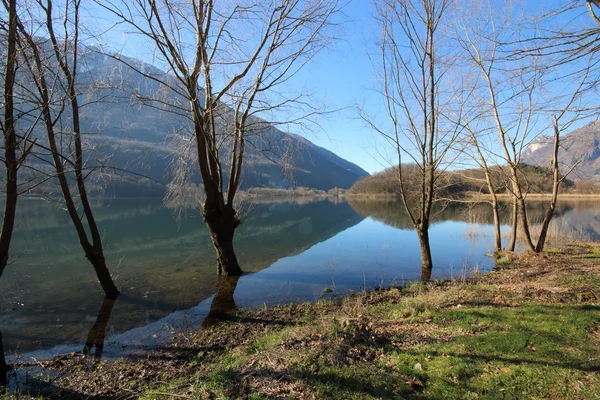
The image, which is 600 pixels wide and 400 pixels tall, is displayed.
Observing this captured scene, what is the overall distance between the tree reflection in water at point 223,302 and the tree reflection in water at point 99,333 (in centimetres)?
200

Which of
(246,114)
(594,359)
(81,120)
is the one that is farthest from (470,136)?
(81,120)

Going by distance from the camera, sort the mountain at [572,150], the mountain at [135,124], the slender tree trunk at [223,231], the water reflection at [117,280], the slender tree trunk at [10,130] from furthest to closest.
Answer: the mountain at [572,150] < the slender tree trunk at [223,231] < the mountain at [135,124] < the water reflection at [117,280] < the slender tree trunk at [10,130]

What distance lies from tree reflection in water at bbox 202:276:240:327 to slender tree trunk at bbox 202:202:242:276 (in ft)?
1.26

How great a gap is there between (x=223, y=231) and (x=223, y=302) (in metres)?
2.78

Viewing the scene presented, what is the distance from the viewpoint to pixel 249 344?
5.79 meters

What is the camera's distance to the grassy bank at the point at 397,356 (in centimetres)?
345

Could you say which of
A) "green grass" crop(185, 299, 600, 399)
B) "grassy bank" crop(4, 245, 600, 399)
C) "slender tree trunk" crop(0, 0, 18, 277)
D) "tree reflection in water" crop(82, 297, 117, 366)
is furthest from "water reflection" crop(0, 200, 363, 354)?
"green grass" crop(185, 299, 600, 399)

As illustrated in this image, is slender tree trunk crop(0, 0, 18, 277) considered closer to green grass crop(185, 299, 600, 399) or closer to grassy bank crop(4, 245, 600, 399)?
grassy bank crop(4, 245, 600, 399)

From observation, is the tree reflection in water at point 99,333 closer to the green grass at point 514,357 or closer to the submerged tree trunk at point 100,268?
the submerged tree trunk at point 100,268

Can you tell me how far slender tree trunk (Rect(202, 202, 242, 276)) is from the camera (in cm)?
1072

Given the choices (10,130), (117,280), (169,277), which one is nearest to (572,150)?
(169,277)

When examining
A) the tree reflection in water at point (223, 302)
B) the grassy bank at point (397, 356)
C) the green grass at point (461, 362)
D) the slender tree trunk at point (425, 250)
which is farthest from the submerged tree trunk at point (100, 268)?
the slender tree trunk at point (425, 250)

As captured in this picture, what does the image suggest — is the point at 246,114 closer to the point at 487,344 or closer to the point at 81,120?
the point at 81,120

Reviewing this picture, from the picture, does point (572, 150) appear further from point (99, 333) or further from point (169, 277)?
point (99, 333)
